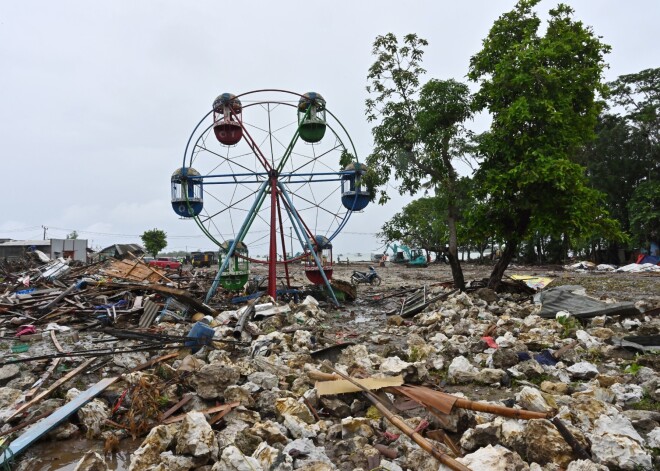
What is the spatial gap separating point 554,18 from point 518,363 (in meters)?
11.2

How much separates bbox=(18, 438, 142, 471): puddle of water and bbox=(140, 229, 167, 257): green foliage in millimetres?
55613

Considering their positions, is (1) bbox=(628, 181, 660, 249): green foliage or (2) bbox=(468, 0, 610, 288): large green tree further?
(1) bbox=(628, 181, 660, 249): green foliage

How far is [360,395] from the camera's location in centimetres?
462

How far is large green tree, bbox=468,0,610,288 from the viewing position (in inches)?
442

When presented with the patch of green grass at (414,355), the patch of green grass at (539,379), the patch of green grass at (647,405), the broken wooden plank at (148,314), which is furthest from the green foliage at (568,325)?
the broken wooden plank at (148,314)

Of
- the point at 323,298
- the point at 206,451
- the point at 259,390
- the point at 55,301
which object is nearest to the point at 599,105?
the point at 323,298

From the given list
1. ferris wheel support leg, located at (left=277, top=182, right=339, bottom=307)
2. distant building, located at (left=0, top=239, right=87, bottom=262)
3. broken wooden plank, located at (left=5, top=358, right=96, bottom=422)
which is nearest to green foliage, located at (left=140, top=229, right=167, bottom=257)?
distant building, located at (left=0, top=239, right=87, bottom=262)

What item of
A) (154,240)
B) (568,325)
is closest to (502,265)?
(568,325)

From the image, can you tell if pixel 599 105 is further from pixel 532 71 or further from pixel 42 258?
pixel 42 258

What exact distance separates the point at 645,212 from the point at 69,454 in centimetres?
3459

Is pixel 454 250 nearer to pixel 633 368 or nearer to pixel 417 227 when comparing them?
pixel 417 227

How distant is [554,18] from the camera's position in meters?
12.6

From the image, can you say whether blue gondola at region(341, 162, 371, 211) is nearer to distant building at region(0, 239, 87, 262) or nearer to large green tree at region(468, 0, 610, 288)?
large green tree at region(468, 0, 610, 288)

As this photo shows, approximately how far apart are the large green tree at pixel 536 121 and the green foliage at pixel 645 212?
67.8 ft
